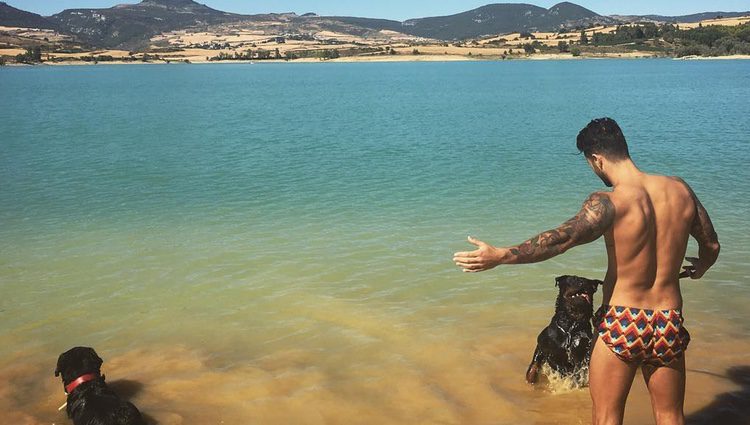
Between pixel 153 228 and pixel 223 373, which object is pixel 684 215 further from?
pixel 153 228

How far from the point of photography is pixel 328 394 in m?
7.25

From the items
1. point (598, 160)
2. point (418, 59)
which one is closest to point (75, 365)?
Answer: point (598, 160)

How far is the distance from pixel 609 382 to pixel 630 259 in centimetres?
88

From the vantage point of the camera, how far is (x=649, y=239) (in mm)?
4344

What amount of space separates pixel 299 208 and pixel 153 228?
3639 mm

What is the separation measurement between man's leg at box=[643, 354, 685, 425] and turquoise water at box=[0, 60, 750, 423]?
76.3 inches

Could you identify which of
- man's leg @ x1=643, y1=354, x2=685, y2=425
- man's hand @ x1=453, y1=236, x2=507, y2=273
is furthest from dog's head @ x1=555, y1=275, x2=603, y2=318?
man's hand @ x1=453, y1=236, x2=507, y2=273

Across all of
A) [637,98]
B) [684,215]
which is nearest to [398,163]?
[684,215]

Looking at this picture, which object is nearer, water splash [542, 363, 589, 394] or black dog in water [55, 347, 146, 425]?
black dog in water [55, 347, 146, 425]

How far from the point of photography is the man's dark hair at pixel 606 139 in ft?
14.3

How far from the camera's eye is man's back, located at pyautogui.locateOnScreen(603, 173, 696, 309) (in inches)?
169

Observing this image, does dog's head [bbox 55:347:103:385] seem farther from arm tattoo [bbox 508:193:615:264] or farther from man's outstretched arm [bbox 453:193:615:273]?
arm tattoo [bbox 508:193:615:264]

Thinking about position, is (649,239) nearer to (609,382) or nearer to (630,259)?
(630,259)

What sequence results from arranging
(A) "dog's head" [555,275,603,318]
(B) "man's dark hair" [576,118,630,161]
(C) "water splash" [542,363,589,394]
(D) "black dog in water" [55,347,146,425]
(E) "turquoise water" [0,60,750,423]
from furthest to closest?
(E) "turquoise water" [0,60,750,423] → (C) "water splash" [542,363,589,394] → (A) "dog's head" [555,275,603,318] → (D) "black dog in water" [55,347,146,425] → (B) "man's dark hair" [576,118,630,161]
